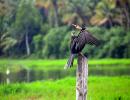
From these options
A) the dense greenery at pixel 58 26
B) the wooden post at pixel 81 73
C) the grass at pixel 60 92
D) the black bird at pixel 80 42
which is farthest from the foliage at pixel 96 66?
the wooden post at pixel 81 73

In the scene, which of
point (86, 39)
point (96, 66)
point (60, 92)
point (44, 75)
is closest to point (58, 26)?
point (96, 66)

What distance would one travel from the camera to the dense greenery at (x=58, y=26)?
50094 millimetres

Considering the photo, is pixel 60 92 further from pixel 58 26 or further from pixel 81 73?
pixel 58 26

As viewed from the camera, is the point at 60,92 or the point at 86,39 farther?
the point at 60,92

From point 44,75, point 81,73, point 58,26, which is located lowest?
point 44,75

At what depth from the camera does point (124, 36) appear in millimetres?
49719

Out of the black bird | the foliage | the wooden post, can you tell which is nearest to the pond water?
the foliage

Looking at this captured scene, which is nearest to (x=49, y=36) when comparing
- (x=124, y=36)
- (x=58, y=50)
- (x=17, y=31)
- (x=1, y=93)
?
(x=58, y=50)

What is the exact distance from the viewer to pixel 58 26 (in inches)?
2351

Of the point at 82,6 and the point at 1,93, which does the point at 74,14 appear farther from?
the point at 1,93

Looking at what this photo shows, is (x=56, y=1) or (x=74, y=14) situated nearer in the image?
(x=74, y=14)

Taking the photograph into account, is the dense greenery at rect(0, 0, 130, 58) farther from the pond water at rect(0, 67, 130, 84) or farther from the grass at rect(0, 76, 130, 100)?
the grass at rect(0, 76, 130, 100)

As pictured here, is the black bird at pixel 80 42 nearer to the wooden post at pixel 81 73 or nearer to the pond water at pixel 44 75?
the wooden post at pixel 81 73

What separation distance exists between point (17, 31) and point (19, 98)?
42.6m
